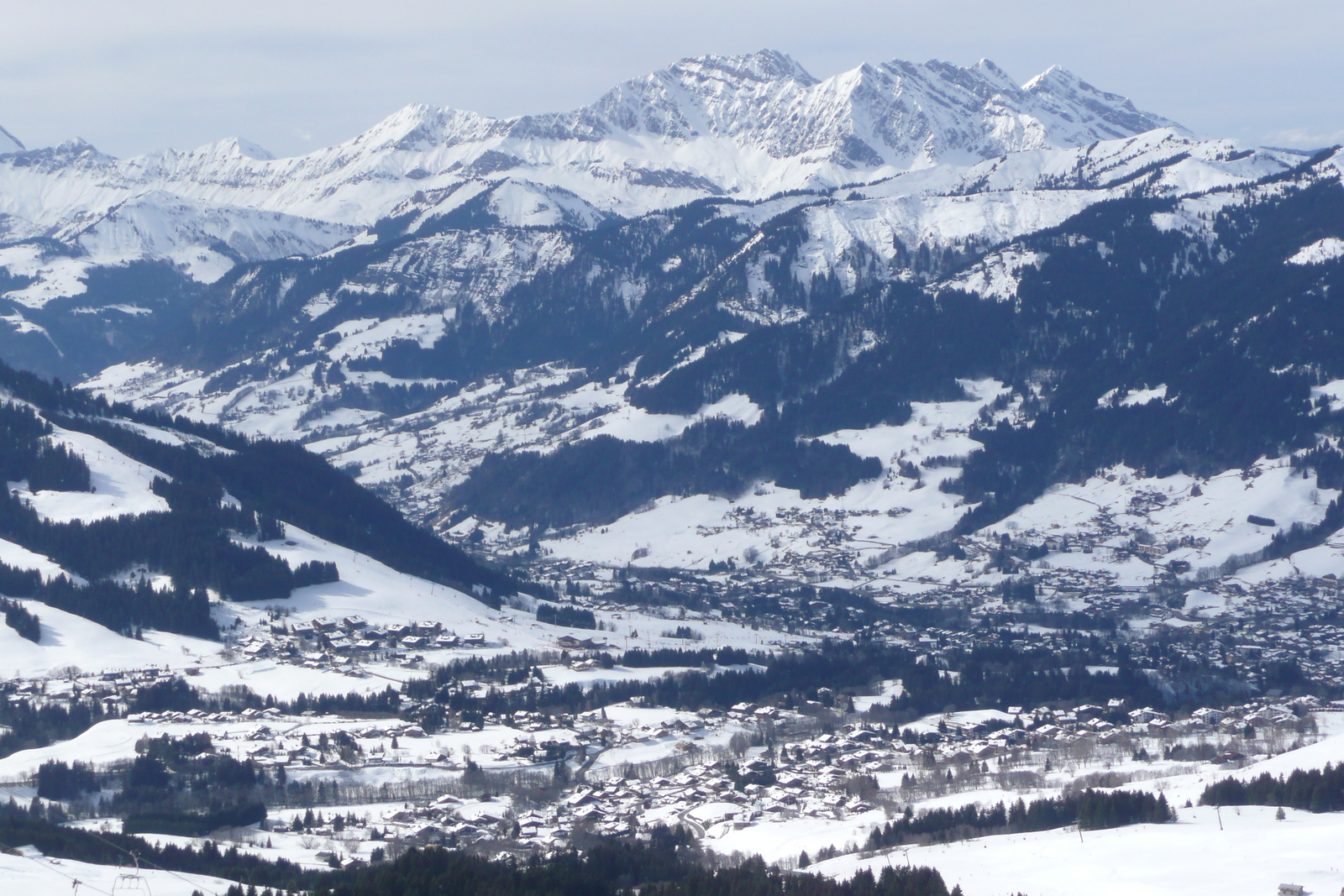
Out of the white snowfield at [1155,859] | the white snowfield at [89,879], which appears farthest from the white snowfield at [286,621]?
the white snowfield at [1155,859]

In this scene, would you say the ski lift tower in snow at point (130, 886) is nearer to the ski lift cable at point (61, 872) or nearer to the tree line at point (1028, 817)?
the ski lift cable at point (61, 872)

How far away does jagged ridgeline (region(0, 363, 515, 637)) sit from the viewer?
6043 inches

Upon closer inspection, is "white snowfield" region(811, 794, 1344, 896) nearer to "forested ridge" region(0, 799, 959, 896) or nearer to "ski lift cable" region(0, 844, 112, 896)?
"forested ridge" region(0, 799, 959, 896)

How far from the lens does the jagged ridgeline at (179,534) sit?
153500mm

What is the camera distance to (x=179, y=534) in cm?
16525

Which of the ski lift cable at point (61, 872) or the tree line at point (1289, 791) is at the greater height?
the tree line at point (1289, 791)

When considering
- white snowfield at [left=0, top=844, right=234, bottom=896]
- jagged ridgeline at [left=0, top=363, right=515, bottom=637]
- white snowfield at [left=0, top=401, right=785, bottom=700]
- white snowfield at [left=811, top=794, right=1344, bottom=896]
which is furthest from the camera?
jagged ridgeline at [left=0, top=363, right=515, bottom=637]

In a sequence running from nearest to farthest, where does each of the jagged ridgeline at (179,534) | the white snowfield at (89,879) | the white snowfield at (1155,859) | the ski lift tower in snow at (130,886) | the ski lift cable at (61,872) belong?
the white snowfield at (89,879)
the ski lift cable at (61,872)
the ski lift tower in snow at (130,886)
the white snowfield at (1155,859)
the jagged ridgeline at (179,534)

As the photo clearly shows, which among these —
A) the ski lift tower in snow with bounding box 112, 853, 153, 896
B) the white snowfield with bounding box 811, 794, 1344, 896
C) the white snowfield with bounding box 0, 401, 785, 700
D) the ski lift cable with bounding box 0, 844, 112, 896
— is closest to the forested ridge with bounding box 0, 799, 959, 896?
the ski lift cable with bounding box 0, 844, 112, 896

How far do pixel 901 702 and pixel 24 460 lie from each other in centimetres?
9558

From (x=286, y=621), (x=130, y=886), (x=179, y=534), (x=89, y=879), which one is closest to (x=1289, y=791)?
(x=130, y=886)

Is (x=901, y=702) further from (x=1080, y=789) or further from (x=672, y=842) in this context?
(x=672, y=842)

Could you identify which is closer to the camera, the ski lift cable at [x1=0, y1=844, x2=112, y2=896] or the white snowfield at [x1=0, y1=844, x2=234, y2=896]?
the white snowfield at [x1=0, y1=844, x2=234, y2=896]

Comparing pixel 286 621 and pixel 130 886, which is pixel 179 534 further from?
pixel 130 886
